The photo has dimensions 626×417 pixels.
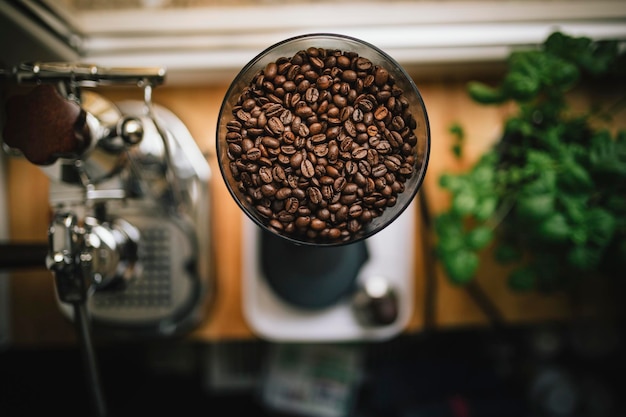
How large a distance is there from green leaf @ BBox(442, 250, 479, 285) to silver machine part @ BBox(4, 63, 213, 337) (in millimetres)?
486

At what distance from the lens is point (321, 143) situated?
515 mm

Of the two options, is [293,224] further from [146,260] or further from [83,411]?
[83,411]

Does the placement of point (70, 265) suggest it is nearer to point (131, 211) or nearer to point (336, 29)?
point (131, 211)

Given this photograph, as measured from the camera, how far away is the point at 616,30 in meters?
0.81

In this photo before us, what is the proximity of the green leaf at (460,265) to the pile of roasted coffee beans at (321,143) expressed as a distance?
1.01 ft

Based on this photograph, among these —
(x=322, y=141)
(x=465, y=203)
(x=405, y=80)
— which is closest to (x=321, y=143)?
(x=322, y=141)

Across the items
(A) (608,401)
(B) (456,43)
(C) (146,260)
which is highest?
(B) (456,43)

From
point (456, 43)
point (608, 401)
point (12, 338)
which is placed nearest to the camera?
point (456, 43)

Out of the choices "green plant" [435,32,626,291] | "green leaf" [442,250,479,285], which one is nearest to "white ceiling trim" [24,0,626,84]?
"green plant" [435,32,626,291]

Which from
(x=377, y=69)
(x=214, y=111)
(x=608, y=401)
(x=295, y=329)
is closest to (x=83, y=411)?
(x=295, y=329)

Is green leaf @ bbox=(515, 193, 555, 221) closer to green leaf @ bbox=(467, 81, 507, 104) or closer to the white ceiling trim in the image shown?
green leaf @ bbox=(467, 81, 507, 104)

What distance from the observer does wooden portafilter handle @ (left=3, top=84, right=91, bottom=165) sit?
0.51m

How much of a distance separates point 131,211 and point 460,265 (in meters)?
0.65

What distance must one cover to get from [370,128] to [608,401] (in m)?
1.06
